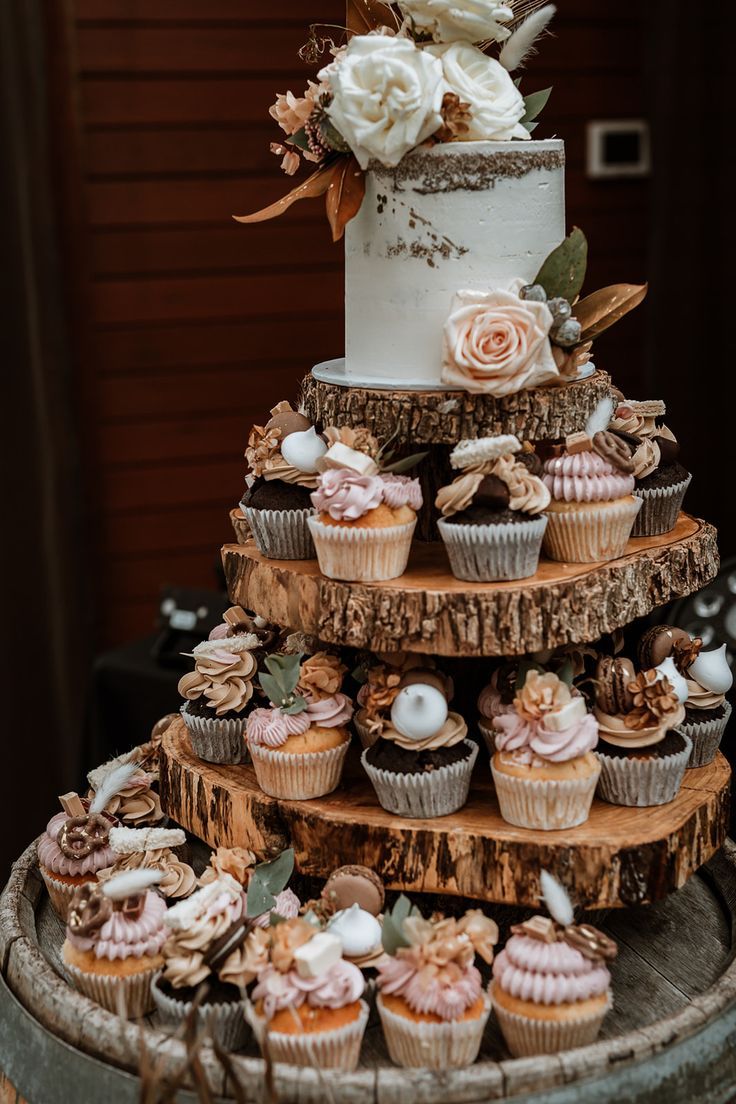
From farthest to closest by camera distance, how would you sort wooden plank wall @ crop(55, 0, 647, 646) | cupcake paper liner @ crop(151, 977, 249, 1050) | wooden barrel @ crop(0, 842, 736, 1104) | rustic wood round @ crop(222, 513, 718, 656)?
1. wooden plank wall @ crop(55, 0, 647, 646)
2. rustic wood round @ crop(222, 513, 718, 656)
3. cupcake paper liner @ crop(151, 977, 249, 1050)
4. wooden barrel @ crop(0, 842, 736, 1104)

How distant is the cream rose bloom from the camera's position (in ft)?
5.10

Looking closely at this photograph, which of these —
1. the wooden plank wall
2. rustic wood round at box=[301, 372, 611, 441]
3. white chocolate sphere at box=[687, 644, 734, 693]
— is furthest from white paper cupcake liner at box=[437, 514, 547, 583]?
the wooden plank wall

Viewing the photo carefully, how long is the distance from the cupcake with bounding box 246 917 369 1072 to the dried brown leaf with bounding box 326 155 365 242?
85cm

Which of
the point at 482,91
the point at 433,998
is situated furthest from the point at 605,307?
the point at 433,998

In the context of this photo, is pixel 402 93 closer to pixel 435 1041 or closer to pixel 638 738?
pixel 638 738

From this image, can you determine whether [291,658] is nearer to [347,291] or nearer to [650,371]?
[347,291]

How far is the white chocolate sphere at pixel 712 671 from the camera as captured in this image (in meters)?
1.76

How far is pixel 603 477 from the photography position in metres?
1.63

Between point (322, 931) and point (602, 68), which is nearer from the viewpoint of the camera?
point (322, 931)

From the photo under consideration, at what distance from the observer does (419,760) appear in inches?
61.8

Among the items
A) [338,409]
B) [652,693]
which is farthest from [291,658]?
[652,693]

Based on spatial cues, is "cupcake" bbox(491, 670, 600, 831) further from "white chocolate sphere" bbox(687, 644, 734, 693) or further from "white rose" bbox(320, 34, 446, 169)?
"white rose" bbox(320, 34, 446, 169)

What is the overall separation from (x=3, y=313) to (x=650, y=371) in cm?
194

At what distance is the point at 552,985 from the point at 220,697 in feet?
2.00
